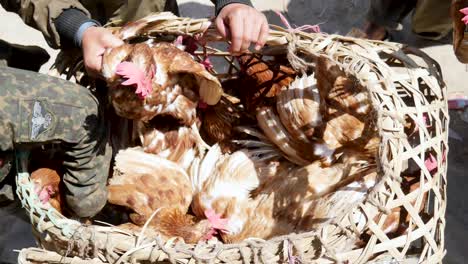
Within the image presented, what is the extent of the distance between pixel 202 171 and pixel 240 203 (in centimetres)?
14

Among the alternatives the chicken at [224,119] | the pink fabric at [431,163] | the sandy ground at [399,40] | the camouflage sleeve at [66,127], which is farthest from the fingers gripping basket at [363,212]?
the sandy ground at [399,40]

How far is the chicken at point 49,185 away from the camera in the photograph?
121 cm

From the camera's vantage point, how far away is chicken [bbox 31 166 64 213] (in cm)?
121

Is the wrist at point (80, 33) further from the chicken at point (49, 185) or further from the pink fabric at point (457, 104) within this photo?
the pink fabric at point (457, 104)

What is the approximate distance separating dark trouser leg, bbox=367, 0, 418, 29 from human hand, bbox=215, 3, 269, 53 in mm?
876

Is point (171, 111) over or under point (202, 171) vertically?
over

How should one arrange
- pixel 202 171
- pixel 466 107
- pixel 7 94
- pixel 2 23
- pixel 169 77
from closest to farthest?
1. pixel 7 94
2. pixel 169 77
3. pixel 202 171
4. pixel 466 107
5. pixel 2 23

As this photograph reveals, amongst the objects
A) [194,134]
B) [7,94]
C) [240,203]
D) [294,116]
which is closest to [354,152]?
[294,116]

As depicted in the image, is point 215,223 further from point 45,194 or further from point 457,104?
point 457,104

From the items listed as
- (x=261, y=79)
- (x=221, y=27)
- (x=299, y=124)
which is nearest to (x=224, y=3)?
(x=221, y=27)

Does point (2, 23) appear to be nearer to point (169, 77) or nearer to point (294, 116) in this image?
point (169, 77)

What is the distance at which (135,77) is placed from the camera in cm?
109

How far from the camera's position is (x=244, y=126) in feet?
4.52

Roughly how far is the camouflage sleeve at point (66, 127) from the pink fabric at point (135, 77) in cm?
14
